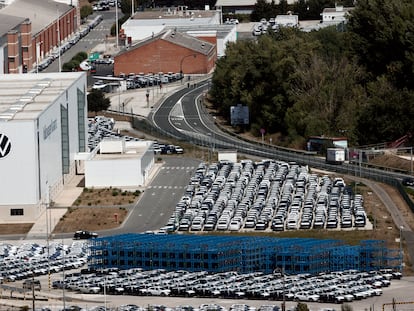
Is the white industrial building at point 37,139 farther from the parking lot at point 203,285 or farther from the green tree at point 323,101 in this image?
the green tree at point 323,101

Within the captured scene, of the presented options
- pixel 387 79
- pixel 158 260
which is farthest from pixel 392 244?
pixel 387 79

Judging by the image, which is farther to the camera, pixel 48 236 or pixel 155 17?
pixel 155 17

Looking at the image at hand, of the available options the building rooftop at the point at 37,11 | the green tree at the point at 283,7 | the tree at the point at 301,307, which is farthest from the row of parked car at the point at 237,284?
the green tree at the point at 283,7

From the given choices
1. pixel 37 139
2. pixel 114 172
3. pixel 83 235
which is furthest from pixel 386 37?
pixel 83 235

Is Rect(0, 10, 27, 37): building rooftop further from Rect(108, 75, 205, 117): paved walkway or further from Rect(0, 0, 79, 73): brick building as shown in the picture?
Rect(108, 75, 205, 117): paved walkway

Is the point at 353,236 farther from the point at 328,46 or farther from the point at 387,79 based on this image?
the point at 328,46
